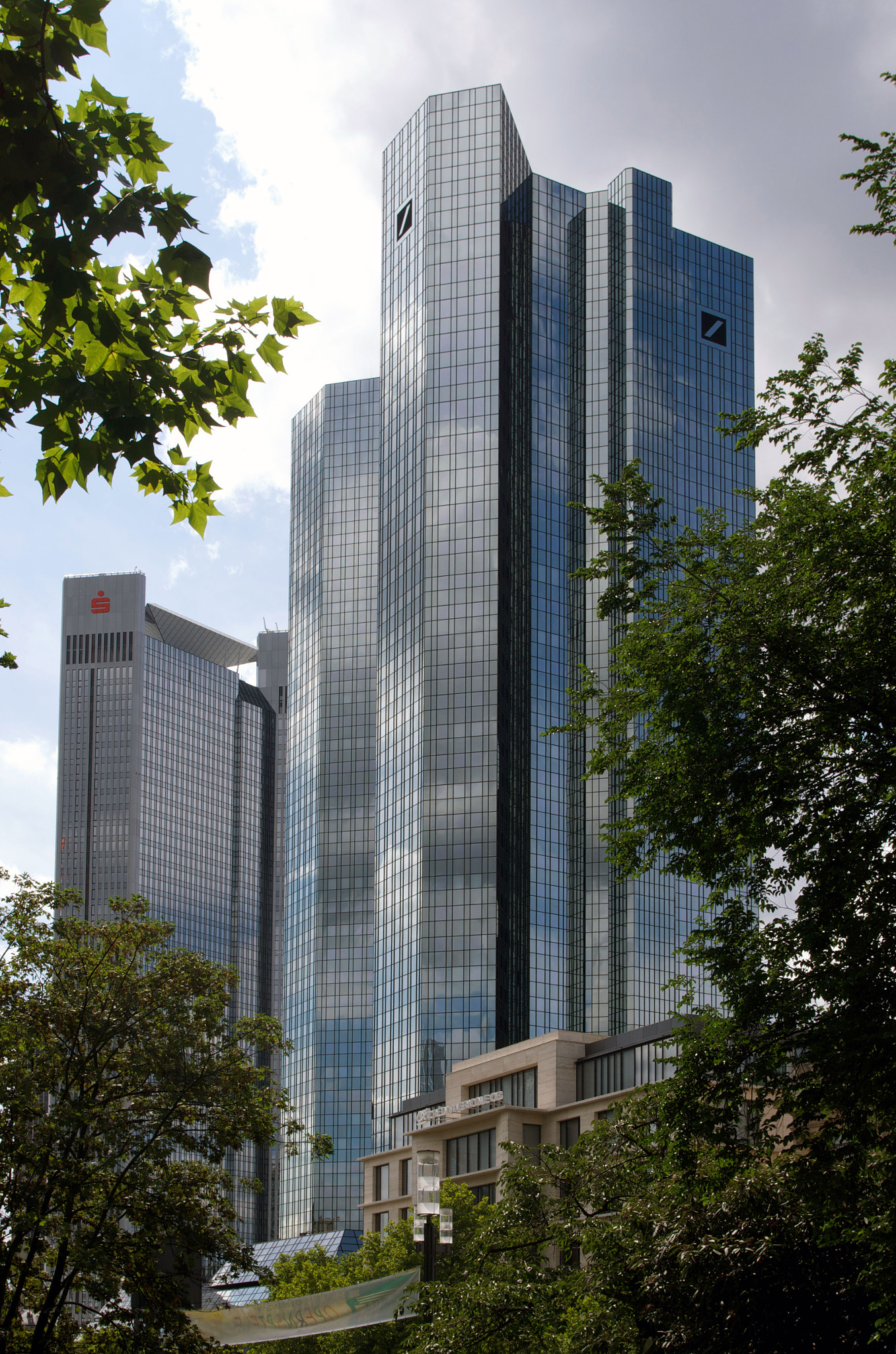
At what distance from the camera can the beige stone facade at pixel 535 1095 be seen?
84.4m

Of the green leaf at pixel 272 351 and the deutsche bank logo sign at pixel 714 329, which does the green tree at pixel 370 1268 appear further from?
the deutsche bank logo sign at pixel 714 329

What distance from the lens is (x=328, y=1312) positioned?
20891 mm

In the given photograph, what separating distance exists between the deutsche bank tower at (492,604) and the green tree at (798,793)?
126 m

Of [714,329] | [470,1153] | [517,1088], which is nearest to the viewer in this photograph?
[517,1088]

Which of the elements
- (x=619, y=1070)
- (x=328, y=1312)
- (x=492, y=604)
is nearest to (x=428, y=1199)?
(x=328, y=1312)

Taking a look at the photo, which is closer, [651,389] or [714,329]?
[651,389]

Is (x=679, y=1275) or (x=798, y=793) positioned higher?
(x=798, y=793)

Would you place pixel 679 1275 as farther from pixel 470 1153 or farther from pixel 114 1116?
pixel 470 1153

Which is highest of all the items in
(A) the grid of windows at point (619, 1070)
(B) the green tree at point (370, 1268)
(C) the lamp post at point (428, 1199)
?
(A) the grid of windows at point (619, 1070)

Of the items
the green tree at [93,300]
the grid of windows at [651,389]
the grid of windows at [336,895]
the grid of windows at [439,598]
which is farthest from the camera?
the grid of windows at [336,895]

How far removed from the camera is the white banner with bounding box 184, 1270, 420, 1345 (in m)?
20.3

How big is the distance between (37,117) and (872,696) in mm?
14458

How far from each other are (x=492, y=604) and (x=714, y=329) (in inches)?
2132

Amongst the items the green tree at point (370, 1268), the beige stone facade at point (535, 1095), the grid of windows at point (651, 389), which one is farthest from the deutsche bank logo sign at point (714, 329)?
the green tree at point (370, 1268)
